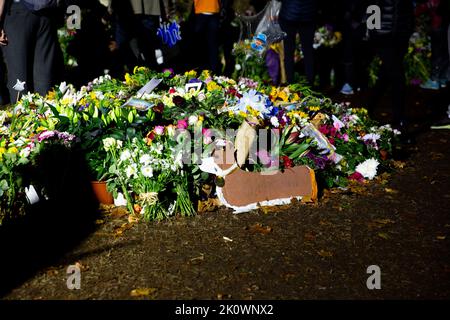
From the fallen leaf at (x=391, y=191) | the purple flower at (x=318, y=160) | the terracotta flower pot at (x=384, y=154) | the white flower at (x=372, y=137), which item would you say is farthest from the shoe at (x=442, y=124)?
the purple flower at (x=318, y=160)

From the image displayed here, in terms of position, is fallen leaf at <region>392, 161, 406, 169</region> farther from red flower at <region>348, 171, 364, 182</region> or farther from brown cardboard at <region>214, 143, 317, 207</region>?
brown cardboard at <region>214, 143, 317, 207</region>

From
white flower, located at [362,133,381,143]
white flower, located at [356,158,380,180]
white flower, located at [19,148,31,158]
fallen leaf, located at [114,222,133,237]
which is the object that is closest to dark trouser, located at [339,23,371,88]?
white flower, located at [362,133,381,143]

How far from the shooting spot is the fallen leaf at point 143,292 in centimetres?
354

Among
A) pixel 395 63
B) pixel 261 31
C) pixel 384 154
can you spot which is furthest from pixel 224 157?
pixel 261 31

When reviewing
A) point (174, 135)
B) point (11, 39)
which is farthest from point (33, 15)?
point (174, 135)

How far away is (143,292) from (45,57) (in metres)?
3.26

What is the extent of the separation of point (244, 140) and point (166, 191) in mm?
688

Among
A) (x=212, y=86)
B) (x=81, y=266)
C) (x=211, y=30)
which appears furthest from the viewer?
(x=211, y=30)

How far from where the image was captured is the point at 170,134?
486 centimetres

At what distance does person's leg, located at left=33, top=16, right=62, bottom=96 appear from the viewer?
6.02 m

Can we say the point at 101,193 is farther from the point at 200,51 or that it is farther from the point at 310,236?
the point at 200,51

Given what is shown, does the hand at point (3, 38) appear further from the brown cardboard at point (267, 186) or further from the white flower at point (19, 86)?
the brown cardboard at point (267, 186)

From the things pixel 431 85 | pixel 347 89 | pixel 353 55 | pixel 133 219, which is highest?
pixel 353 55

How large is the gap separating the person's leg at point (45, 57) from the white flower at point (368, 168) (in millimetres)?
2989
